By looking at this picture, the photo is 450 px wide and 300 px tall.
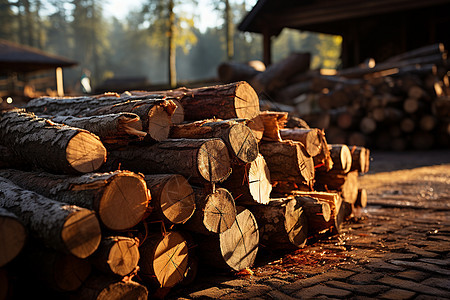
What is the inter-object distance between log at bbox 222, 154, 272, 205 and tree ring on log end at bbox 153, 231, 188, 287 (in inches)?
26.7

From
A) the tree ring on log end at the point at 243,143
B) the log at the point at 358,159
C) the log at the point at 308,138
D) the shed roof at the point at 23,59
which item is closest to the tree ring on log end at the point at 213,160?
the tree ring on log end at the point at 243,143

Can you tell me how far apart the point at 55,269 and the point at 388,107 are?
1024 cm

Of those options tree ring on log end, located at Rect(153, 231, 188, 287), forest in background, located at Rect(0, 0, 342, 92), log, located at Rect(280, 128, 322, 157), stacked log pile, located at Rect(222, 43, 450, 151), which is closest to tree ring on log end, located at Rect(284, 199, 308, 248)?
log, located at Rect(280, 128, 322, 157)

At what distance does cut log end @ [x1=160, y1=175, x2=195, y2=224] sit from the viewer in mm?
2744

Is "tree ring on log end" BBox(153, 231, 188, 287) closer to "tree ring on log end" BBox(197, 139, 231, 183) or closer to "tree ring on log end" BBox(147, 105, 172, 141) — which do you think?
"tree ring on log end" BBox(197, 139, 231, 183)

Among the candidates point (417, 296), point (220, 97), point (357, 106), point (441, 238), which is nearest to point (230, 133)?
point (220, 97)

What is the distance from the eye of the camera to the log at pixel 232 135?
3111 mm

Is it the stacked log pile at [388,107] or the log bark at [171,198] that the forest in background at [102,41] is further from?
the log bark at [171,198]

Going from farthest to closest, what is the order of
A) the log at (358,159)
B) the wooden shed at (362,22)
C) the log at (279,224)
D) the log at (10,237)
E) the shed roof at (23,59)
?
1. the shed roof at (23,59)
2. the wooden shed at (362,22)
3. the log at (358,159)
4. the log at (279,224)
5. the log at (10,237)

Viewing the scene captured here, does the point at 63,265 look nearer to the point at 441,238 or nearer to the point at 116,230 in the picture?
the point at 116,230

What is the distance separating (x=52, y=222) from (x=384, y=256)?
2.74 meters

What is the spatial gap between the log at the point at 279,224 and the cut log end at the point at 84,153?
153 centimetres

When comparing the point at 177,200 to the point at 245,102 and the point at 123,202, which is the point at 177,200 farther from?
the point at 245,102

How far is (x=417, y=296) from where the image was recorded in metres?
2.65
